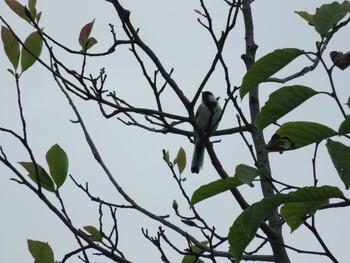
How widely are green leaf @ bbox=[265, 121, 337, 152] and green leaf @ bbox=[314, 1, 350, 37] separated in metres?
0.30

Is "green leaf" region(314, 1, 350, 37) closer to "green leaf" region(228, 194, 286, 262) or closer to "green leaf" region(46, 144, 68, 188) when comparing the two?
"green leaf" region(228, 194, 286, 262)

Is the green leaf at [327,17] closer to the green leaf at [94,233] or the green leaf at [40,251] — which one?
the green leaf at [40,251]

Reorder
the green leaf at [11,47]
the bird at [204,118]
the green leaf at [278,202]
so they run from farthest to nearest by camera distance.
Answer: the bird at [204,118], the green leaf at [11,47], the green leaf at [278,202]

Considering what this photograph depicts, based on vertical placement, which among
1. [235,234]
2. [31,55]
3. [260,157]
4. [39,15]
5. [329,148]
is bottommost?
[235,234]

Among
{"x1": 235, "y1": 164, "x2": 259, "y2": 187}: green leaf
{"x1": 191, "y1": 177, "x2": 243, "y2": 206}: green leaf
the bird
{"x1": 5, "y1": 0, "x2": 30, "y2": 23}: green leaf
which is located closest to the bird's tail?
the bird

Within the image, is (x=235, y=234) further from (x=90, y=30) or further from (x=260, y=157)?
(x=90, y=30)

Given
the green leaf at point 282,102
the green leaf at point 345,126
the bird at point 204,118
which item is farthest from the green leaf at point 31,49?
the bird at point 204,118

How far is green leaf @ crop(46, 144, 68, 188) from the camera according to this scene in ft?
7.62

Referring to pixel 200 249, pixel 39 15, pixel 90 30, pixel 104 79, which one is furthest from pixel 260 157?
pixel 39 15

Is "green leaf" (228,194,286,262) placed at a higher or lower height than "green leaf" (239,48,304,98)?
lower

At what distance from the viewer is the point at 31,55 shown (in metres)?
2.62

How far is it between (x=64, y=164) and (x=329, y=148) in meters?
1.25

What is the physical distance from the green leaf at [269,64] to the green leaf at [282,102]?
0.28ft

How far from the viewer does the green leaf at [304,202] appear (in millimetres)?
1461
